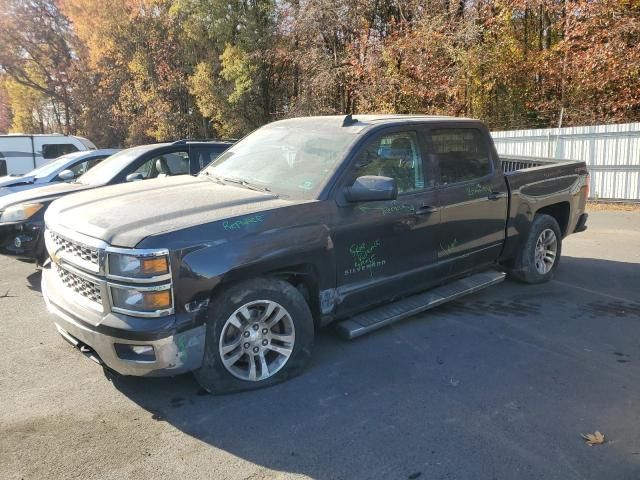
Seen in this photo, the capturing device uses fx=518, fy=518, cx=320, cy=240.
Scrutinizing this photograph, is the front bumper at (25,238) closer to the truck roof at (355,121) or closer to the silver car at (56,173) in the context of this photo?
the silver car at (56,173)

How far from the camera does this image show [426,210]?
4.57 meters

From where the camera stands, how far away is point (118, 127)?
30.1 meters

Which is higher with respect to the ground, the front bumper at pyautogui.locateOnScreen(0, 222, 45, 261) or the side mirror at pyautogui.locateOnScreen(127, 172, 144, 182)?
the side mirror at pyautogui.locateOnScreen(127, 172, 144, 182)

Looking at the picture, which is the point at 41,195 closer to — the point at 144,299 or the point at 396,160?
the point at 144,299

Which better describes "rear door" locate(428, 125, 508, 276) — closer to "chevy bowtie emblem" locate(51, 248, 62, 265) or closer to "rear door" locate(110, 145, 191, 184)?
"chevy bowtie emblem" locate(51, 248, 62, 265)

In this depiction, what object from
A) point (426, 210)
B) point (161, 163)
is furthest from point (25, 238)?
point (426, 210)

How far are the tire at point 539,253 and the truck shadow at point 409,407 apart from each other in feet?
3.82

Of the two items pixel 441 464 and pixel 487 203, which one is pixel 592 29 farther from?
pixel 441 464

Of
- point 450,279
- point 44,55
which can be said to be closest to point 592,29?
point 450,279

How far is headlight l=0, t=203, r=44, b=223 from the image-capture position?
614 centimetres

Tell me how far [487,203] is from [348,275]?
1.94m

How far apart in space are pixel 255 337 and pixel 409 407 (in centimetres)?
115

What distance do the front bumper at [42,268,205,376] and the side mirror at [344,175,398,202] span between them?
149cm

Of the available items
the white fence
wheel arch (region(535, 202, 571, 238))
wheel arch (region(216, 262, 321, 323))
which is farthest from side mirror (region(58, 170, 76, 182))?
the white fence
